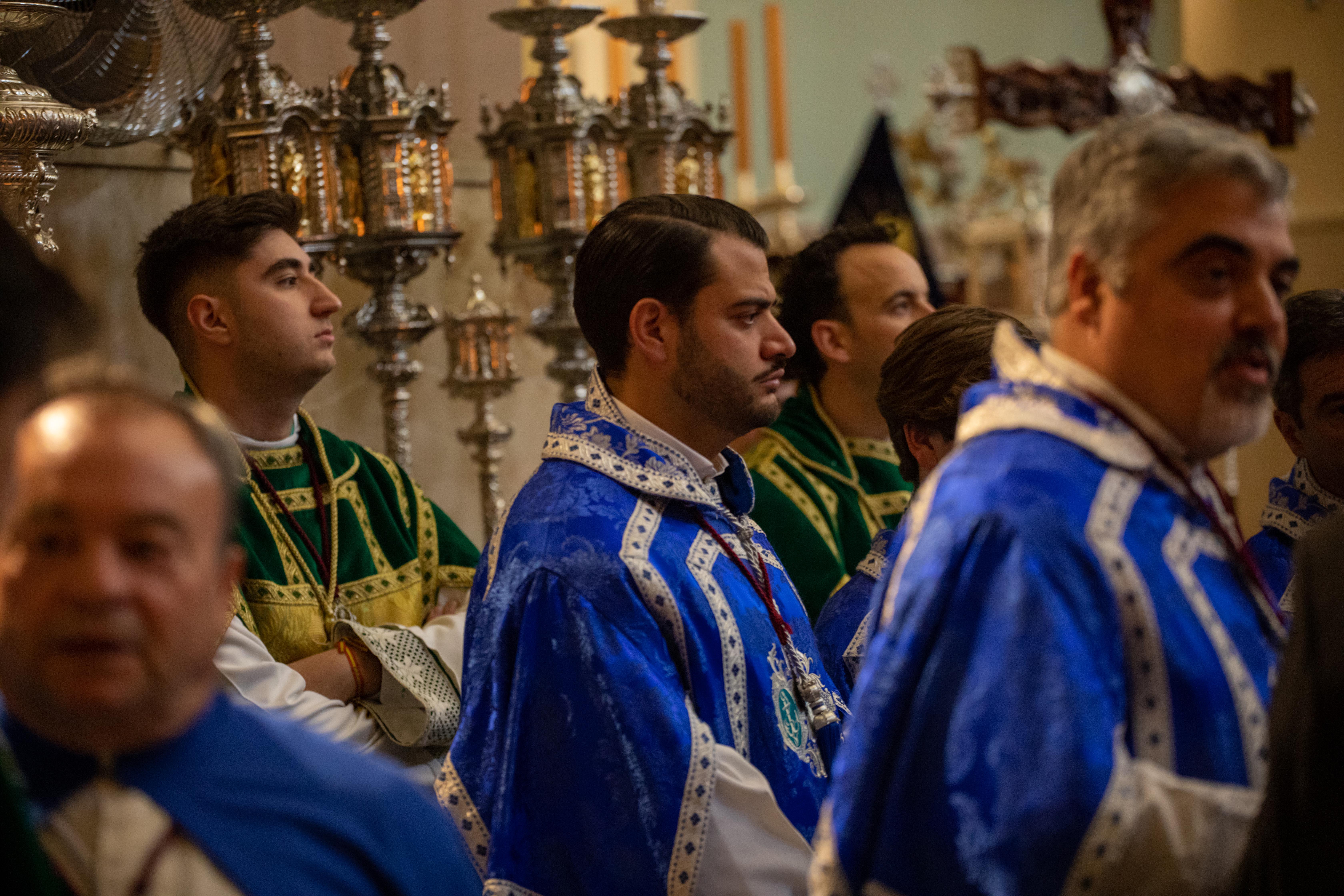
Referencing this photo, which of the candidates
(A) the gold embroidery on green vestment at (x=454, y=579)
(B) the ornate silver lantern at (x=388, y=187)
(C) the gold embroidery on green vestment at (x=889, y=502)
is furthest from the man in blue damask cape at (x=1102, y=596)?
(B) the ornate silver lantern at (x=388, y=187)

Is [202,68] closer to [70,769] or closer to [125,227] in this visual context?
[125,227]

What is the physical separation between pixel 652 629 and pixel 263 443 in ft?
4.35

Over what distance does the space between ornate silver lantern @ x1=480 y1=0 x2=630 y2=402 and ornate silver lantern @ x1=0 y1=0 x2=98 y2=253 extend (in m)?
1.49

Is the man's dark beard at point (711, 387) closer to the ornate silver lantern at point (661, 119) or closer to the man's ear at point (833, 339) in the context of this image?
the man's ear at point (833, 339)

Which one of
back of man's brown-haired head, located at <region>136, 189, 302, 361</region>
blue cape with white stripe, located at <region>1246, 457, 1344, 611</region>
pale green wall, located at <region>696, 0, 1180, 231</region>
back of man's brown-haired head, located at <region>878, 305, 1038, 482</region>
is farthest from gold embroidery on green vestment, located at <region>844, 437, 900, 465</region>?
pale green wall, located at <region>696, 0, 1180, 231</region>

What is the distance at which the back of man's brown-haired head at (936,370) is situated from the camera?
2.59m

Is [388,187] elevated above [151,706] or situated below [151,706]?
above

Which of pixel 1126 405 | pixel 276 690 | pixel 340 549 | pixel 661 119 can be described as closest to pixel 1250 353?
pixel 1126 405

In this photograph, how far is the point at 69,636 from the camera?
49.2 inches

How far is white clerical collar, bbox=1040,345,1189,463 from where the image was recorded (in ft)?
5.45

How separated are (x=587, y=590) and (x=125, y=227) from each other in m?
2.33

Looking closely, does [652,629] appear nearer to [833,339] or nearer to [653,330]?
[653,330]

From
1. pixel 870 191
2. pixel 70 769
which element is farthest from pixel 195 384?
pixel 870 191

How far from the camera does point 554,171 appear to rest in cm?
431
